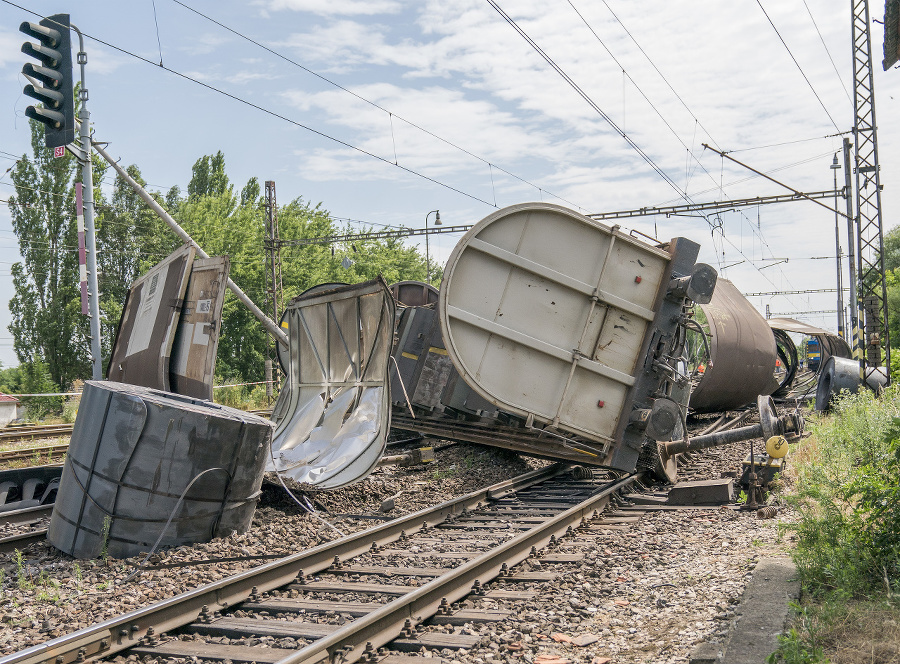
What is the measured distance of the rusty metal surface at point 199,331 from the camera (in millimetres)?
8523

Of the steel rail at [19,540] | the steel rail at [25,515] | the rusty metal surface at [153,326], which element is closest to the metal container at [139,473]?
the steel rail at [19,540]

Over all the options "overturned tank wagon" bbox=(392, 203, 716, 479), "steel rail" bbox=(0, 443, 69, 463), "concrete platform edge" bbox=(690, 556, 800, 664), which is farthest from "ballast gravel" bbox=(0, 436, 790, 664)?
"steel rail" bbox=(0, 443, 69, 463)

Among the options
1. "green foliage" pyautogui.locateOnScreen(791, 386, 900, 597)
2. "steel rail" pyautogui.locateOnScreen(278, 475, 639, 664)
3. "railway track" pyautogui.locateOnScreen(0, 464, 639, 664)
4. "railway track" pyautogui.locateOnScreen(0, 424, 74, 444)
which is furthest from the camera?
"railway track" pyautogui.locateOnScreen(0, 424, 74, 444)

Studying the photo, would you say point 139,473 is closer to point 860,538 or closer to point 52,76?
point 860,538

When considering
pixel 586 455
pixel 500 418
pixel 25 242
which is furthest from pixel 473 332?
pixel 25 242

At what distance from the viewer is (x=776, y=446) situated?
348 inches

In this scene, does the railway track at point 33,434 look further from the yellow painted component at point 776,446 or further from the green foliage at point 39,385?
the yellow painted component at point 776,446

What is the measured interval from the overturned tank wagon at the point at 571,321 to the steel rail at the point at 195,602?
2187mm

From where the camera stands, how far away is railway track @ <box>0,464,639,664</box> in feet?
14.1

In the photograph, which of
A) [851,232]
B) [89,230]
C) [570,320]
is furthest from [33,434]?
[851,232]

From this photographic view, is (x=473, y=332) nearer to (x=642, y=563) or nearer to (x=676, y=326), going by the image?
(x=676, y=326)

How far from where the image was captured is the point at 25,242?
33438mm

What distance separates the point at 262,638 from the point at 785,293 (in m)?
66.0

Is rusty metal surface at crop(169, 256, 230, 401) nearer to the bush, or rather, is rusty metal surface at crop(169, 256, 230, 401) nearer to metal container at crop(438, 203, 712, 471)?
metal container at crop(438, 203, 712, 471)
